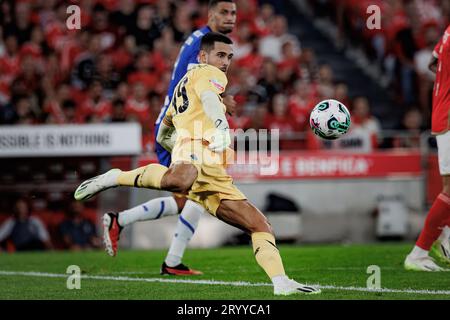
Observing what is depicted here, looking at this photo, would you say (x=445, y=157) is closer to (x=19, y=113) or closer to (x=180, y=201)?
(x=180, y=201)

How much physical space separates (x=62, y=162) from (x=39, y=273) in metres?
5.67

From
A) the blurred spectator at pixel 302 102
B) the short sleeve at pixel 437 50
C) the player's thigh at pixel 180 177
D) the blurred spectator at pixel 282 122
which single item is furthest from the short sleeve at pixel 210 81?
the blurred spectator at pixel 302 102

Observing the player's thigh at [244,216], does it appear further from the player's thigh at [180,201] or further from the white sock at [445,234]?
the white sock at [445,234]

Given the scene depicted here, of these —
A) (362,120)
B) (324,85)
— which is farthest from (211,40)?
(324,85)

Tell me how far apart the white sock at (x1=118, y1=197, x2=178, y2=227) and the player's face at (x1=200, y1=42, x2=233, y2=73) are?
1860 millimetres

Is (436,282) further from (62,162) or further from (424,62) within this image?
(424,62)

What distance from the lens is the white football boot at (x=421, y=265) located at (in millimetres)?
8688

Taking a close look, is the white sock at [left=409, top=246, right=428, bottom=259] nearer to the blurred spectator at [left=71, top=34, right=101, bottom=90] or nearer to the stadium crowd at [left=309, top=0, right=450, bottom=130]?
the stadium crowd at [left=309, top=0, right=450, bottom=130]

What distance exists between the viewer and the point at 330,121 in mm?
8156

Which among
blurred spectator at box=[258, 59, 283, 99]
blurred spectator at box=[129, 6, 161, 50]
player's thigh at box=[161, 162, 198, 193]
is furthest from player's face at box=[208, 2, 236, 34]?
blurred spectator at box=[129, 6, 161, 50]

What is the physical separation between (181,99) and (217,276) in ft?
6.25

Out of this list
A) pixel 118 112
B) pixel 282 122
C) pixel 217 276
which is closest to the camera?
pixel 217 276

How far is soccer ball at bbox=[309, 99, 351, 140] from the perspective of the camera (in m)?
8.15

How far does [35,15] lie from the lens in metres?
18.0
